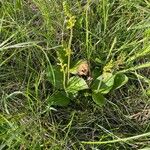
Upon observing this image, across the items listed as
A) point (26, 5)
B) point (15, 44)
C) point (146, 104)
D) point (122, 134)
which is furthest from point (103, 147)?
point (26, 5)

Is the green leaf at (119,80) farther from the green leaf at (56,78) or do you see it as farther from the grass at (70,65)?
the green leaf at (56,78)

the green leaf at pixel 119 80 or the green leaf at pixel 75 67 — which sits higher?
the green leaf at pixel 75 67

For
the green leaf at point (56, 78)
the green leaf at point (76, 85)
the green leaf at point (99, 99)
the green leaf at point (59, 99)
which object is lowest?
the green leaf at point (99, 99)

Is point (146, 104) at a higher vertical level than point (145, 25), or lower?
lower

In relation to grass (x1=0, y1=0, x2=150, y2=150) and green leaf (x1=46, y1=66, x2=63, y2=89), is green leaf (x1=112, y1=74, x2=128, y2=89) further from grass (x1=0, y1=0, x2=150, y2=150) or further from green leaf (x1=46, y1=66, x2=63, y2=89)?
green leaf (x1=46, y1=66, x2=63, y2=89)

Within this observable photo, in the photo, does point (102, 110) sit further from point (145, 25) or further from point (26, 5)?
point (26, 5)

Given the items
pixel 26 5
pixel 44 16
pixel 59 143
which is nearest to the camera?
pixel 59 143

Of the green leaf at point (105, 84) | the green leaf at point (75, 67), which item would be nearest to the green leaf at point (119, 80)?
the green leaf at point (105, 84)
